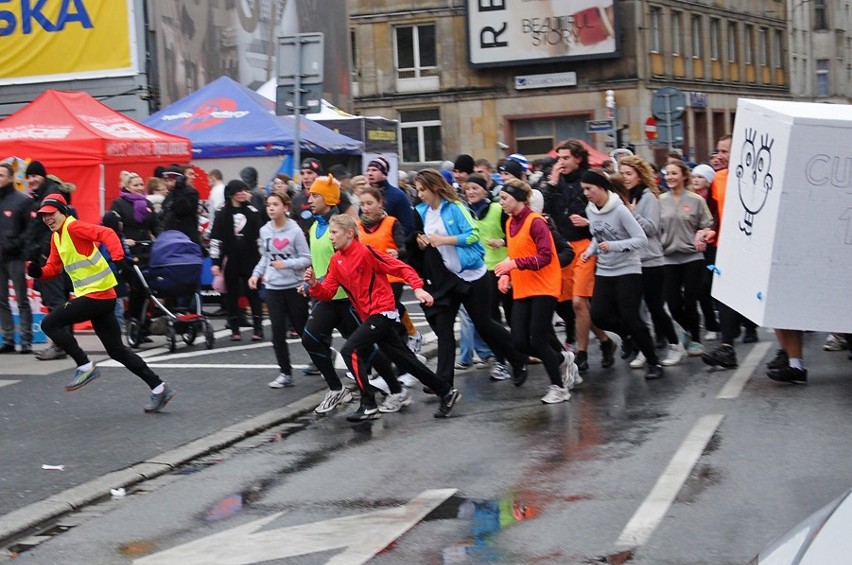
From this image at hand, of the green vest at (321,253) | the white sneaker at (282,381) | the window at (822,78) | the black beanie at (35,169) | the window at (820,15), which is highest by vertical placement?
the window at (820,15)

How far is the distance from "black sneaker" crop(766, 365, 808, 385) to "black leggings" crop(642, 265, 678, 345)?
1725 mm

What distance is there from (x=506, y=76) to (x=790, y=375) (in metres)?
42.6

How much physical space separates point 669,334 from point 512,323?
2160 millimetres

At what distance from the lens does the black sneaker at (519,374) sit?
468 inches

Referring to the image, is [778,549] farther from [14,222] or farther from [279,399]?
[14,222]

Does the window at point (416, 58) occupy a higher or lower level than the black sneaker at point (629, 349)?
higher

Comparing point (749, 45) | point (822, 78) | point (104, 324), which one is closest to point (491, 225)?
point (104, 324)

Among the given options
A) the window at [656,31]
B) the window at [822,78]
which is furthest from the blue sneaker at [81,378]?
the window at [822,78]

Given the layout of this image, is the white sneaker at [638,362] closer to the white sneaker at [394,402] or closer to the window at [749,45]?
the white sneaker at [394,402]

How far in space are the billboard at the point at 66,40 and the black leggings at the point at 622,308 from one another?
14816 mm

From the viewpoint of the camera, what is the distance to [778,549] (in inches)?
142

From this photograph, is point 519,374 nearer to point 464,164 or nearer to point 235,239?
point 464,164

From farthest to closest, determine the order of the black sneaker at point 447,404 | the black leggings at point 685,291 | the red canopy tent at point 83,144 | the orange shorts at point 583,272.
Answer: the red canopy tent at point 83,144, the black leggings at point 685,291, the orange shorts at point 583,272, the black sneaker at point 447,404

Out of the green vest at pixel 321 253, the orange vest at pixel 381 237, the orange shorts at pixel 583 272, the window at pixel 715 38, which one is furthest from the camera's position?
the window at pixel 715 38
